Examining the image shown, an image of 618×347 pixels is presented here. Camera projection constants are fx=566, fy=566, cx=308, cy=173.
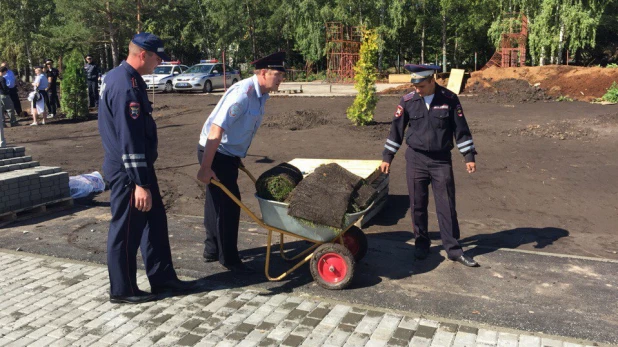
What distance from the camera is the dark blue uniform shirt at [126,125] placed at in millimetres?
4195

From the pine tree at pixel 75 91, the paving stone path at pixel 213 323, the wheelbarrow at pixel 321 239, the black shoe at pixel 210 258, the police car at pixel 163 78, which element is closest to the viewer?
the paving stone path at pixel 213 323

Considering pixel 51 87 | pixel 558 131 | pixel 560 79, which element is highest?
pixel 51 87

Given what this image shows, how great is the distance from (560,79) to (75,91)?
19.0 meters

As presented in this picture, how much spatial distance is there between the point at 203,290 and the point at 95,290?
92 centimetres

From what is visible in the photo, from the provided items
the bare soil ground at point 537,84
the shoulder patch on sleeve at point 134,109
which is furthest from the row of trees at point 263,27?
the shoulder patch on sleeve at point 134,109

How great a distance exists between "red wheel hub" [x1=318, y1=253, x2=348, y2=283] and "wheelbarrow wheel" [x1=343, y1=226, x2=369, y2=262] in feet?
1.79

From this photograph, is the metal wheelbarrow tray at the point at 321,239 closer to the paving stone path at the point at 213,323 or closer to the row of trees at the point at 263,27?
the paving stone path at the point at 213,323

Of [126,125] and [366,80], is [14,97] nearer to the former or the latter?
[366,80]

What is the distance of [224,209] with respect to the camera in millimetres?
5121

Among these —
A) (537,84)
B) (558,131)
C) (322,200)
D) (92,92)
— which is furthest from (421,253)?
(537,84)

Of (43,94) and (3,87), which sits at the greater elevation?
(3,87)

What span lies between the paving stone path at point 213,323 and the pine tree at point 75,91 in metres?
14.7

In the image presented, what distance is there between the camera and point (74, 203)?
7.95 m

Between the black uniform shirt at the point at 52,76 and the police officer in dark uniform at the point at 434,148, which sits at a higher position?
the black uniform shirt at the point at 52,76
